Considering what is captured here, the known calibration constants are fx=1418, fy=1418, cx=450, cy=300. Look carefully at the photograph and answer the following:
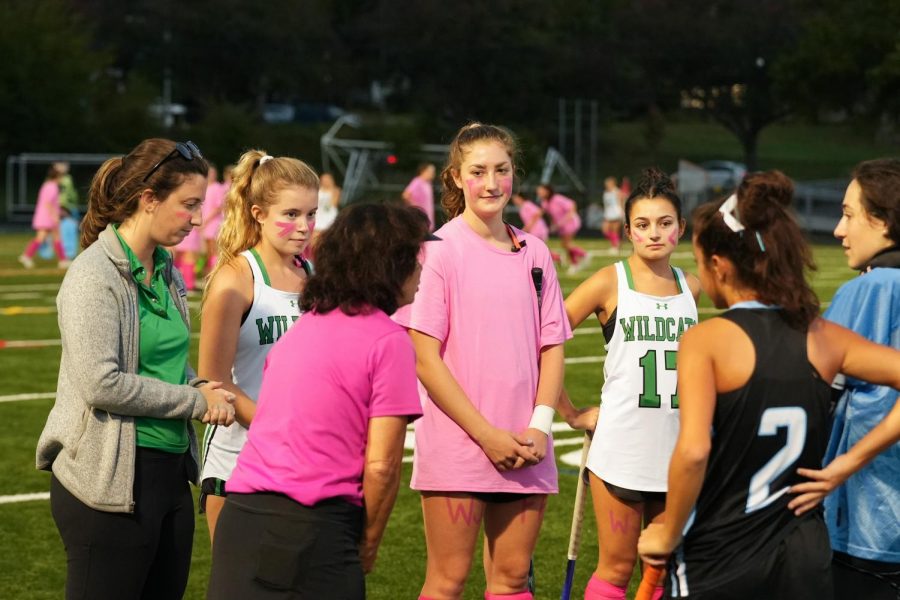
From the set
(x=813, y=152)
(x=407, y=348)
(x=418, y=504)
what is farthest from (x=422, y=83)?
(x=407, y=348)

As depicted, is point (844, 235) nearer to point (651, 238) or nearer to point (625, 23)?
point (651, 238)

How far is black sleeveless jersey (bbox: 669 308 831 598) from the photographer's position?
3496 millimetres

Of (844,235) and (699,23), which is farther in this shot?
(699,23)

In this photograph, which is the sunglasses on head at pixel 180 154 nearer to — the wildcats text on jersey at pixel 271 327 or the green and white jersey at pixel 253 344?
the green and white jersey at pixel 253 344

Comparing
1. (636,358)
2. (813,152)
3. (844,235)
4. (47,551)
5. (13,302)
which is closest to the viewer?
(844,235)

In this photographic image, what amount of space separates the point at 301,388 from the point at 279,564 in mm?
447

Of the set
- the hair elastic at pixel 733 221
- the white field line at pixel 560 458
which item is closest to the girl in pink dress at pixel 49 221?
Result: the white field line at pixel 560 458

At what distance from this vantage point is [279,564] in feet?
11.7

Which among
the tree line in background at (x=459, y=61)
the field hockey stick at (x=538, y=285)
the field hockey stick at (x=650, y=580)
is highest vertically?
the tree line in background at (x=459, y=61)

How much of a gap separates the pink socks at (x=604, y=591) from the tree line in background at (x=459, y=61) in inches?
2036

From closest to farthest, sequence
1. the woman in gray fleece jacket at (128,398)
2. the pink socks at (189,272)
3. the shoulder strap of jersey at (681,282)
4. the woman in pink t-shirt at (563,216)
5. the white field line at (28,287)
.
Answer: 1. the woman in gray fleece jacket at (128,398)
2. the shoulder strap of jersey at (681,282)
3. the pink socks at (189,272)
4. the white field line at (28,287)
5. the woman in pink t-shirt at (563,216)

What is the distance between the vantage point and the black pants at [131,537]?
4133mm

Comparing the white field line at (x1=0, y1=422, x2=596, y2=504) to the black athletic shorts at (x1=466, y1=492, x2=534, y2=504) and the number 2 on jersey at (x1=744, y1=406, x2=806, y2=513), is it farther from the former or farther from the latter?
the number 2 on jersey at (x1=744, y1=406, x2=806, y2=513)

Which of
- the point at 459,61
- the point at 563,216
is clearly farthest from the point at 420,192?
the point at 459,61
